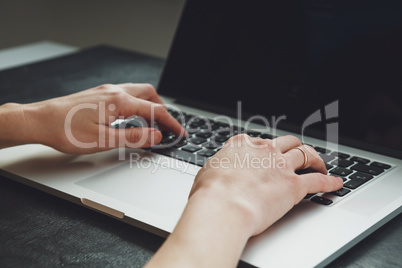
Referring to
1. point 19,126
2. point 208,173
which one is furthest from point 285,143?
point 19,126

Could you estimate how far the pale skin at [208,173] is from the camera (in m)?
0.50

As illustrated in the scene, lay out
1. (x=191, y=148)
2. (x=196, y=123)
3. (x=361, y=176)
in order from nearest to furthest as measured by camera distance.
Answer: (x=361, y=176) < (x=191, y=148) < (x=196, y=123)

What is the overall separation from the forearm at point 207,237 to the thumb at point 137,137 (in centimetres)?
26

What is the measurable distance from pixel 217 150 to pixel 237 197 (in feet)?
0.82

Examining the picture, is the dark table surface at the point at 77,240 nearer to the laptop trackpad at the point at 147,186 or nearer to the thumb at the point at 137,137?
the laptop trackpad at the point at 147,186

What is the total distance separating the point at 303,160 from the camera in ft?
2.19

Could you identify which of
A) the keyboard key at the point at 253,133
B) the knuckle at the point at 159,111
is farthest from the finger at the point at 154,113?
the keyboard key at the point at 253,133

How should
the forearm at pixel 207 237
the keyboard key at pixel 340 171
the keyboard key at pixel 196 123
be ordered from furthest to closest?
the keyboard key at pixel 196 123 → the keyboard key at pixel 340 171 → the forearm at pixel 207 237

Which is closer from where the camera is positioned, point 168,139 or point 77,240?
point 77,240

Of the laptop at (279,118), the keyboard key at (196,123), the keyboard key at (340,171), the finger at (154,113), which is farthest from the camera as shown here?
the keyboard key at (196,123)

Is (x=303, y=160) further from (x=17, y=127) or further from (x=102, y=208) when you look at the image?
(x=17, y=127)

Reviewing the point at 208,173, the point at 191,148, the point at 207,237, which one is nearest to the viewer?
the point at 207,237

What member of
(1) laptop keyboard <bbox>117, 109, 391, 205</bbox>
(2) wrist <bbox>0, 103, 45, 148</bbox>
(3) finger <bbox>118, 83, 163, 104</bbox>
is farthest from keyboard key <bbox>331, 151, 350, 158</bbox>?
(2) wrist <bbox>0, 103, 45, 148</bbox>

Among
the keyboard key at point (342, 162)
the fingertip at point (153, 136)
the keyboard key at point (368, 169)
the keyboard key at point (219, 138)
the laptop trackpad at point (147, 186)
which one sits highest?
the fingertip at point (153, 136)
